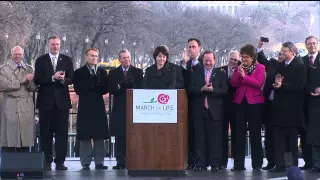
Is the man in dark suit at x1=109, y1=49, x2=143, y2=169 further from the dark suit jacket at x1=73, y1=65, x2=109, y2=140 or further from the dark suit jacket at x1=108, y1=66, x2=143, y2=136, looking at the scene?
the dark suit jacket at x1=73, y1=65, x2=109, y2=140

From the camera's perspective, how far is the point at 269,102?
32.4ft

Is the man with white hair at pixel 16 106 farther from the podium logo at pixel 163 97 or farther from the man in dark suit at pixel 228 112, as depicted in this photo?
the man in dark suit at pixel 228 112

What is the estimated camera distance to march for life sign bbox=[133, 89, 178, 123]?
29.1 feet

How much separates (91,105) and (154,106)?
4.73 ft

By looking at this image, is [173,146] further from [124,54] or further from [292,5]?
[292,5]

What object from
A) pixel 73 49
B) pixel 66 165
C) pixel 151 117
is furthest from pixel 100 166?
pixel 73 49

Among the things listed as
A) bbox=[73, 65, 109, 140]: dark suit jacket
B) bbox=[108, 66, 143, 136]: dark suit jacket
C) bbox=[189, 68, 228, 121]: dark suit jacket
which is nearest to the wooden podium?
bbox=[189, 68, 228, 121]: dark suit jacket

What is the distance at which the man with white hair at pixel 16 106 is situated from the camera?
9547 mm

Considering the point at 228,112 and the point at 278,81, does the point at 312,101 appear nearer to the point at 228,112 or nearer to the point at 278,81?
the point at 278,81

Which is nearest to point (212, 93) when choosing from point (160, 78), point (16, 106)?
point (160, 78)

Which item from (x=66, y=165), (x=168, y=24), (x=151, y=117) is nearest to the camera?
(x=151, y=117)

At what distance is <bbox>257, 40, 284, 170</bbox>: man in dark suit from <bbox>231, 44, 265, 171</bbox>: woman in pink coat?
201 millimetres

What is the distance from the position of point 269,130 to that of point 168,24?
60.3 ft

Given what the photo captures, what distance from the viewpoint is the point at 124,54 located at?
9969mm
